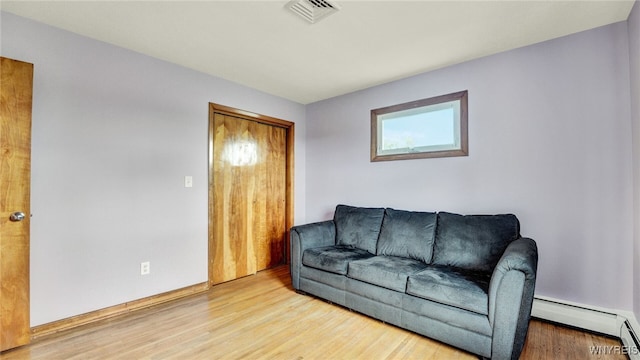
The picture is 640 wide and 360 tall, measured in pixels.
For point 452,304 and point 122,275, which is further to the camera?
point 122,275

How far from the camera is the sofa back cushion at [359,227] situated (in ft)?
9.83

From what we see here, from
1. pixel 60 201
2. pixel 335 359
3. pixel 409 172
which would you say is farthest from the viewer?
pixel 409 172

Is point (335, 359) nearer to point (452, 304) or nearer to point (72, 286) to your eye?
point (452, 304)

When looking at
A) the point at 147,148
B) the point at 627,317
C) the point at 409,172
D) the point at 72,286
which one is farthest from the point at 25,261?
the point at 627,317

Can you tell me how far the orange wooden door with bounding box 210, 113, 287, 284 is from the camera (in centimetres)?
328

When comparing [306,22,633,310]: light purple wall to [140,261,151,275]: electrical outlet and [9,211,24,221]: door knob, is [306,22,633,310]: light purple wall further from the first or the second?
[9,211,24,221]: door knob

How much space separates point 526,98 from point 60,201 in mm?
3878

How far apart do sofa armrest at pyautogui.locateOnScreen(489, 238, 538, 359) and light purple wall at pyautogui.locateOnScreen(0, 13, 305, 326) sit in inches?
105

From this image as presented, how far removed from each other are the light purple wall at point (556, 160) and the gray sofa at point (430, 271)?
323 millimetres

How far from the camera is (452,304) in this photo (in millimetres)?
1922

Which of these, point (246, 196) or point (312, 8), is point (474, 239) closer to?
point (312, 8)

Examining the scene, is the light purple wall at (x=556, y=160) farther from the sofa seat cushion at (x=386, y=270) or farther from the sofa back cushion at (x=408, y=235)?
the sofa seat cushion at (x=386, y=270)

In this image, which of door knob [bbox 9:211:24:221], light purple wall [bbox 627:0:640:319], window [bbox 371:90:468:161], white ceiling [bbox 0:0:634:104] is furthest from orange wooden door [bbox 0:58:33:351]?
light purple wall [bbox 627:0:640:319]

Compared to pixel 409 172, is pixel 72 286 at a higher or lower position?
lower
